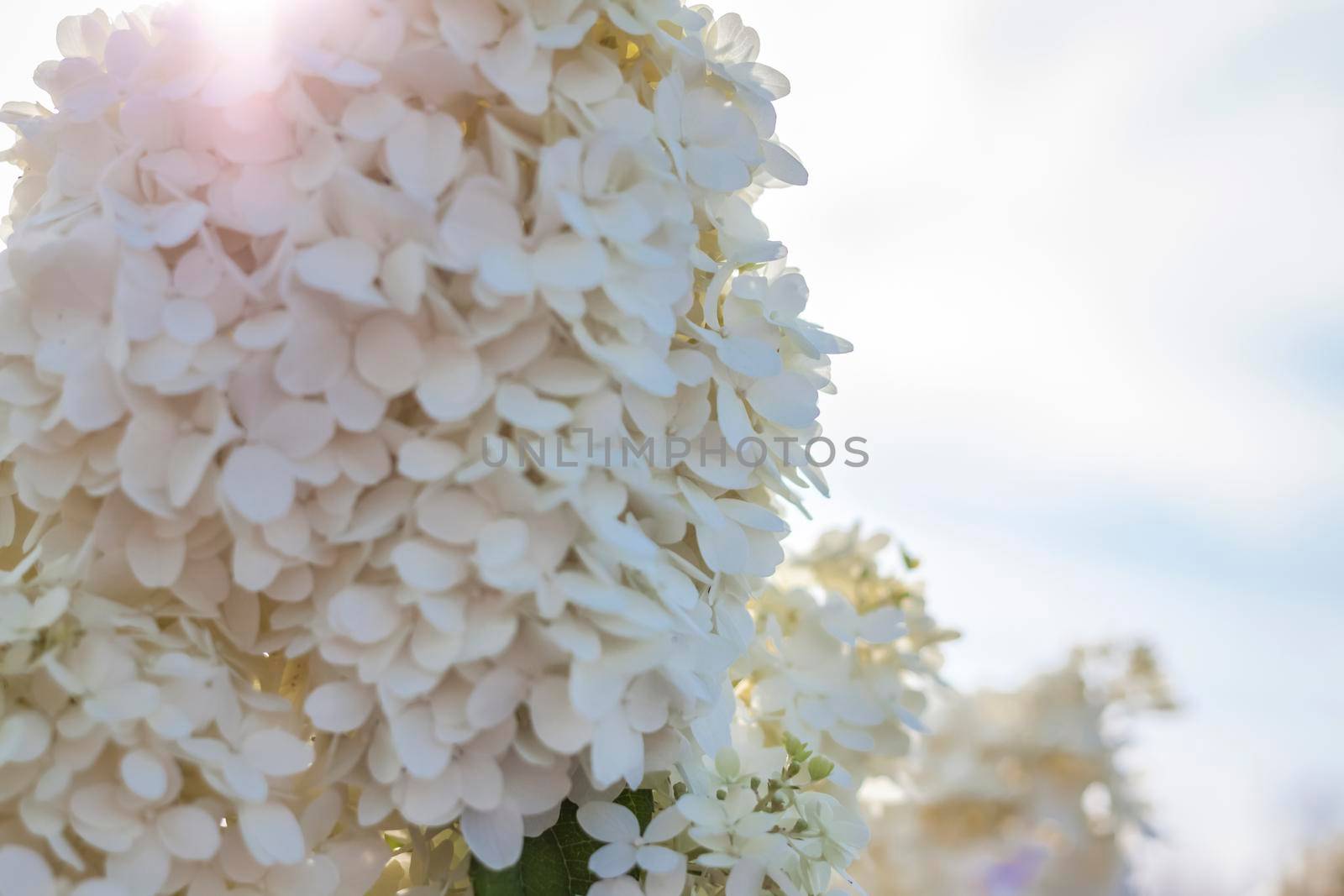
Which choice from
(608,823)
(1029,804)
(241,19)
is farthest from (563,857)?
(1029,804)

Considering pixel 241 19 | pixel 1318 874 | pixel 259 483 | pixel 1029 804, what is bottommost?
pixel 1318 874

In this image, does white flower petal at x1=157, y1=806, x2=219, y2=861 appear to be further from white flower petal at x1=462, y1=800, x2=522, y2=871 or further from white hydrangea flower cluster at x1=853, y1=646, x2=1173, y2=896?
white hydrangea flower cluster at x1=853, y1=646, x2=1173, y2=896

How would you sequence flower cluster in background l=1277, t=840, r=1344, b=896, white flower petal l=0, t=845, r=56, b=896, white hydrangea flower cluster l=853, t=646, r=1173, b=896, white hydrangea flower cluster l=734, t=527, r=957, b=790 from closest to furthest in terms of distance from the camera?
white flower petal l=0, t=845, r=56, b=896 < white hydrangea flower cluster l=734, t=527, r=957, b=790 < white hydrangea flower cluster l=853, t=646, r=1173, b=896 < flower cluster in background l=1277, t=840, r=1344, b=896

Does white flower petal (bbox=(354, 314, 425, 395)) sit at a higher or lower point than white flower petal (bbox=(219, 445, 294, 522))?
higher

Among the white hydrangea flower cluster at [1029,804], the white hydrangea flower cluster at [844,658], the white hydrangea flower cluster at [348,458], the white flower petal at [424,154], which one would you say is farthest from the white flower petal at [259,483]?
the white hydrangea flower cluster at [1029,804]

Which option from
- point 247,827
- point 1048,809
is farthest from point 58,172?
point 1048,809

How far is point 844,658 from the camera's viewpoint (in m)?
0.76

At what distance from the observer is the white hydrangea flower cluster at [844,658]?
2.31ft

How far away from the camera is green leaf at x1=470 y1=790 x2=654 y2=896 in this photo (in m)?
0.51

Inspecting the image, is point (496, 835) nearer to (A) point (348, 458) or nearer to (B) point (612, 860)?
(B) point (612, 860)

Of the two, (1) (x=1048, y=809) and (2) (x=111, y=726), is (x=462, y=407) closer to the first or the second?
(2) (x=111, y=726)

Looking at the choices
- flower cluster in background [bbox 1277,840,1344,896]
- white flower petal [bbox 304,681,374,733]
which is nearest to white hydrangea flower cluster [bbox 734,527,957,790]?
white flower petal [bbox 304,681,374,733]

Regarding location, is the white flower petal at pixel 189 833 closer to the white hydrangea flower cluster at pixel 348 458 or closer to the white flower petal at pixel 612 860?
the white hydrangea flower cluster at pixel 348 458

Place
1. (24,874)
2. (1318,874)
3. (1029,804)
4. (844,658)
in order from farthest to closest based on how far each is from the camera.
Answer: (1318,874) → (1029,804) → (844,658) → (24,874)
